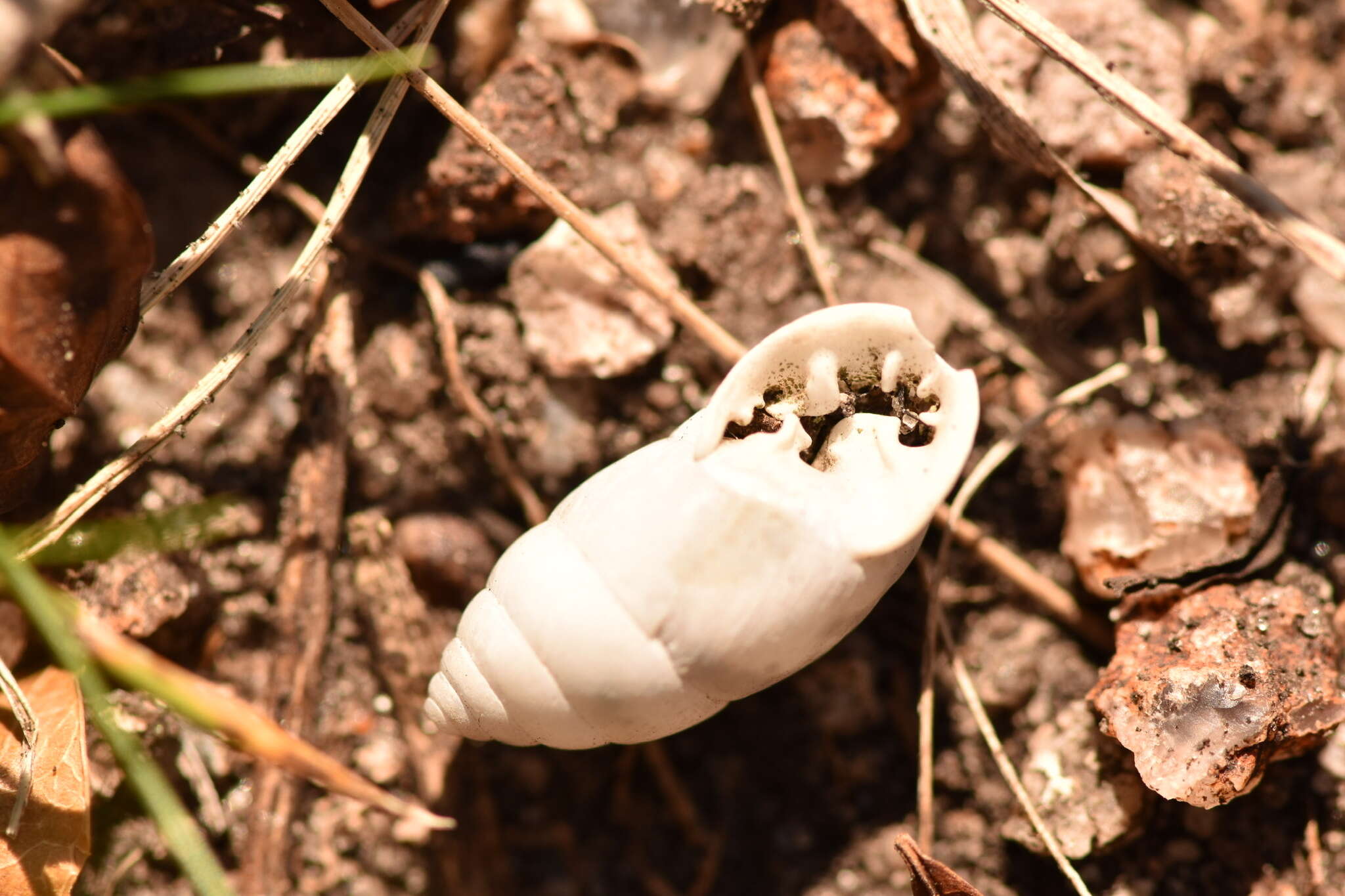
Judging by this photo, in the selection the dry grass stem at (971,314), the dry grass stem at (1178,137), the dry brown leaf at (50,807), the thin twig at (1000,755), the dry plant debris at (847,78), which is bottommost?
the dry brown leaf at (50,807)

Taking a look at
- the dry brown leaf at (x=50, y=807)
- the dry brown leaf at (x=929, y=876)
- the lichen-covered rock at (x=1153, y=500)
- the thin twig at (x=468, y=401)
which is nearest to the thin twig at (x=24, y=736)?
the dry brown leaf at (x=50, y=807)

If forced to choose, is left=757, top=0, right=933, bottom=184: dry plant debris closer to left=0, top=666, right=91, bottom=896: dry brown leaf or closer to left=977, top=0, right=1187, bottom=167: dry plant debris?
left=977, top=0, right=1187, bottom=167: dry plant debris

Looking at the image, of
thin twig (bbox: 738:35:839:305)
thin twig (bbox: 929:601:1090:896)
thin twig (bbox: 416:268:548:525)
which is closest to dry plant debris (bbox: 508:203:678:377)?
thin twig (bbox: 416:268:548:525)

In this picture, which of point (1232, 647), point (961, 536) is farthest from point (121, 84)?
point (1232, 647)

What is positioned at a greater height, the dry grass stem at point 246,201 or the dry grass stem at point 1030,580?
the dry grass stem at point 246,201

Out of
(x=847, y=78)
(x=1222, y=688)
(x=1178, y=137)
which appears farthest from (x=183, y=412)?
(x=1222, y=688)

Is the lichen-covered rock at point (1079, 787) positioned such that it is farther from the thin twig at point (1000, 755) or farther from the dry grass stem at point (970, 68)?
the dry grass stem at point (970, 68)
